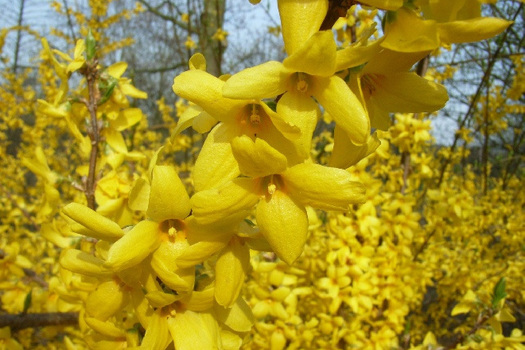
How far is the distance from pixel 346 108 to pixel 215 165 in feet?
0.80

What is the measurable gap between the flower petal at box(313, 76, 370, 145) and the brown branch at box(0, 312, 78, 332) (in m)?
1.39

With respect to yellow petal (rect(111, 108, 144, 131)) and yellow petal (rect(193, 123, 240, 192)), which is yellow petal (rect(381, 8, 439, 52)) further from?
yellow petal (rect(111, 108, 144, 131))

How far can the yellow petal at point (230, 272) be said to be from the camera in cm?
79

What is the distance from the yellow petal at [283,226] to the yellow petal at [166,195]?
0.49 ft

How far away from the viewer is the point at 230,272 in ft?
2.63

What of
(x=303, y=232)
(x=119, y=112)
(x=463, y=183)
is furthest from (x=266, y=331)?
(x=463, y=183)

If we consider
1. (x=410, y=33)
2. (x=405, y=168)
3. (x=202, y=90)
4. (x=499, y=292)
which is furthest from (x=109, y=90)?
(x=405, y=168)

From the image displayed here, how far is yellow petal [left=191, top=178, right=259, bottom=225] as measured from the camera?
66 cm

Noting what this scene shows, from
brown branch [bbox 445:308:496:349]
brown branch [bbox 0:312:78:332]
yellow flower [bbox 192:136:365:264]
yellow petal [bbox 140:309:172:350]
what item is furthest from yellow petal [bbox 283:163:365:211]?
brown branch [bbox 445:308:496:349]

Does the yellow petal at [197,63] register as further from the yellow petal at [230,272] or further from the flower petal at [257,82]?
the yellow petal at [230,272]

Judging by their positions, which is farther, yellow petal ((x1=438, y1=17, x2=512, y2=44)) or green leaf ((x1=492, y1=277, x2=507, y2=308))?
green leaf ((x1=492, y1=277, x2=507, y2=308))

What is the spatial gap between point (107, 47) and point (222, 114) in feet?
21.2

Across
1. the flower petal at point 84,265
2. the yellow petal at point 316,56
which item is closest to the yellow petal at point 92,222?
the flower petal at point 84,265

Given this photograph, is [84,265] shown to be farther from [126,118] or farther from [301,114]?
[126,118]
